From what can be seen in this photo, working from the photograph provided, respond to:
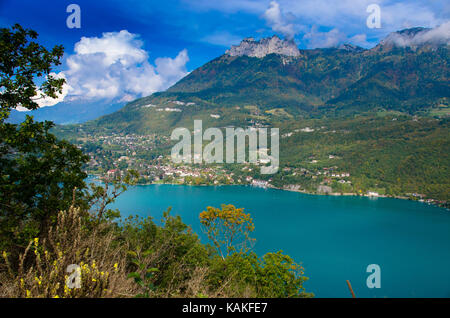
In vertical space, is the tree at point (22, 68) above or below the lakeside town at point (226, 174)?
above

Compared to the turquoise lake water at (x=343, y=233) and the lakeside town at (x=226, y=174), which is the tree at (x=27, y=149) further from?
the lakeside town at (x=226, y=174)

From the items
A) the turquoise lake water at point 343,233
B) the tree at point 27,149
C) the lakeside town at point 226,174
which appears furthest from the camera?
the lakeside town at point 226,174

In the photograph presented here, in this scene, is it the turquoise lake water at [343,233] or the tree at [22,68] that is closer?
the tree at [22,68]

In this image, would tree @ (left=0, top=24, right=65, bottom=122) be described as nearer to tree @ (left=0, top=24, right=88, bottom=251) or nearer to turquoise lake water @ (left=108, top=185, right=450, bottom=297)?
tree @ (left=0, top=24, right=88, bottom=251)

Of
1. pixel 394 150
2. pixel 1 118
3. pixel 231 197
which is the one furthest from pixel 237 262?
pixel 394 150

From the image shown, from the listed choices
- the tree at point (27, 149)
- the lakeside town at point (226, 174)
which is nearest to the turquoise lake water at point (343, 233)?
the lakeside town at point (226, 174)

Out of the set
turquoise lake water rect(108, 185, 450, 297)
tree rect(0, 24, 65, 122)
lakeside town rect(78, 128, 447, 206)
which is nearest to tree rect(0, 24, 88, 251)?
tree rect(0, 24, 65, 122)
